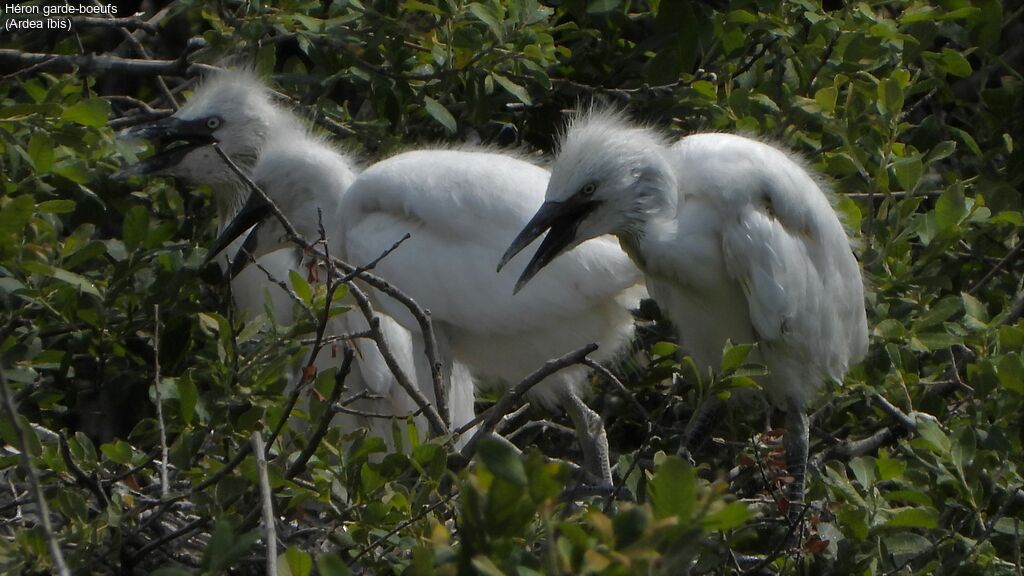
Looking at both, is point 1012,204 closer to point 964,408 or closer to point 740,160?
point 964,408

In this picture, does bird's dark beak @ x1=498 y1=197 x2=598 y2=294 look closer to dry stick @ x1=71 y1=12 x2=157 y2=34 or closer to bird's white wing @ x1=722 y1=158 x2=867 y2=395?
bird's white wing @ x1=722 y1=158 x2=867 y2=395

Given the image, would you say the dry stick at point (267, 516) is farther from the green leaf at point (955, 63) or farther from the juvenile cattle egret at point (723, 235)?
the green leaf at point (955, 63)

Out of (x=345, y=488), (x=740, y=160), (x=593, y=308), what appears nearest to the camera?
(x=345, y=488)

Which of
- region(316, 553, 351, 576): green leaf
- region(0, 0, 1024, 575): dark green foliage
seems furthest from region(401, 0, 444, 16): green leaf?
region(316, 553, 351, 576): green leaf

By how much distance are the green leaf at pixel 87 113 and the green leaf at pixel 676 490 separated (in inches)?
76.4

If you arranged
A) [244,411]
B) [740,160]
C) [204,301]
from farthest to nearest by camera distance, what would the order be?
[204,301], [740,160], [244,411]

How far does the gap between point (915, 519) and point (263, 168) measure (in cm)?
202

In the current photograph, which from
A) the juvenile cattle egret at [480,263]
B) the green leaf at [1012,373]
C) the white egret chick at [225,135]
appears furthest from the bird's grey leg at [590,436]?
the green leaf at [1012,373]

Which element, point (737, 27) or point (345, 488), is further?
point (737, 27)

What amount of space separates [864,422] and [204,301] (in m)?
1.74

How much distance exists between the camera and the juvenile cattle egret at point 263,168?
11.8 ft

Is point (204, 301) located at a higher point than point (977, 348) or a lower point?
lower

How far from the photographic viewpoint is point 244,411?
2.61 m

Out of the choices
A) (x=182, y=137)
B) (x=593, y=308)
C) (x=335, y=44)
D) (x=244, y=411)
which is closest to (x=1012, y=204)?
(x=593, y=308)
